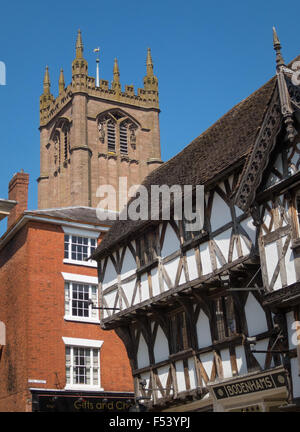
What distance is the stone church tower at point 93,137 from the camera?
197ft

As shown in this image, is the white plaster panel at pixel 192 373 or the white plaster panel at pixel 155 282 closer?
the white plaster panel at pixel 192 373

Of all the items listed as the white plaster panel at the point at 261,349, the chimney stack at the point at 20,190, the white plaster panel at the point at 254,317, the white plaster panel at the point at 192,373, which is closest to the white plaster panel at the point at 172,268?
the white plaster panel at the point at 192,373

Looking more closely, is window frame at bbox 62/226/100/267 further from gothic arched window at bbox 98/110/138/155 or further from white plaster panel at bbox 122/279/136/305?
gothic arched window at bbox 98/110/138/155

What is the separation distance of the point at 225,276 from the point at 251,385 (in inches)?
98.8

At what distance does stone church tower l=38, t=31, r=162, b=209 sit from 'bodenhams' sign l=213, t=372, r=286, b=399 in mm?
42692

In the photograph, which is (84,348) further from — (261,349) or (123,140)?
(123,140)

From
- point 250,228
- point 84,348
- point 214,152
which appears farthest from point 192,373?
point 84,348

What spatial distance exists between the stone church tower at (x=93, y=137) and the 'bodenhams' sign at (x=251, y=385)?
42.7 m

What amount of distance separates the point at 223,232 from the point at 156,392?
5.60m

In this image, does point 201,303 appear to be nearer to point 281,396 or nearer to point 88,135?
point 281,396

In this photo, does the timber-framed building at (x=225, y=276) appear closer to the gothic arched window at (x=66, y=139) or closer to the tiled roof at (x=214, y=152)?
the tiled roof at (x=214, y=152)

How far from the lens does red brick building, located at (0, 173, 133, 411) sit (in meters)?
25.5

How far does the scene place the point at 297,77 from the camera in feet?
48.0

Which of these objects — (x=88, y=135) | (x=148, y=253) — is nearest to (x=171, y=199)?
(x=148, y=253)
